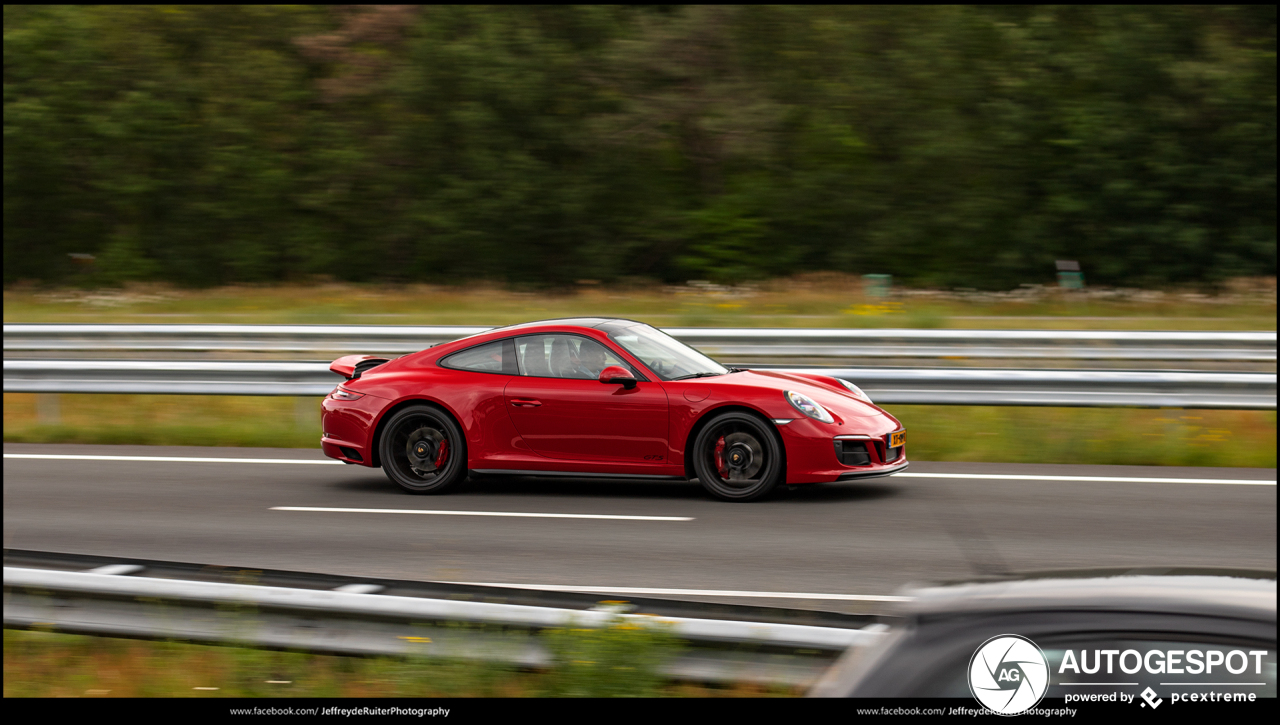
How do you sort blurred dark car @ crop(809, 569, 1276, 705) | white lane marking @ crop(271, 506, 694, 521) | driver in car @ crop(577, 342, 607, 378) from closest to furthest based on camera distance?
1. blurred dark car @ crop(809, 569, 1276, 705)
2. white lane marking @ crop(271, 506, 694, 521)
3. driver in car @ crop(577, 342, 607, 378)

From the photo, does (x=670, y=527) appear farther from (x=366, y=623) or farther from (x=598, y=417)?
(x=366, y=623)

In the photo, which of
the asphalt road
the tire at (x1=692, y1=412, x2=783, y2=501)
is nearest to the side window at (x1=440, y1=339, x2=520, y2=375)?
the asphalt road

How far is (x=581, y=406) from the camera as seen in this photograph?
866 cm

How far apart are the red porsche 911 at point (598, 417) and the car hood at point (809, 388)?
16 mm

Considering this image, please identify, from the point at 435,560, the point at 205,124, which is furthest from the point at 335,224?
the point at 435,560

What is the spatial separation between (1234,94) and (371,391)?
25.0 metres

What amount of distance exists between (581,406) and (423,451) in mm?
1315

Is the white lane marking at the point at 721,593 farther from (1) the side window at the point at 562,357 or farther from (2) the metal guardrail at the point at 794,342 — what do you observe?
(2) the metal guardrail at the point at 794,342

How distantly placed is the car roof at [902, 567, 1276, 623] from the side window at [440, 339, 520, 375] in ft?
21.3

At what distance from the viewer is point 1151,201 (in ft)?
92.3

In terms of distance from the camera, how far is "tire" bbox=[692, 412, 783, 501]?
8.42m

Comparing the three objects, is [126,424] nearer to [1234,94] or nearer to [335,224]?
[335,224]

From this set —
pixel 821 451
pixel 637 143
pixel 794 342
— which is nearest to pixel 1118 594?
pixel 821 451

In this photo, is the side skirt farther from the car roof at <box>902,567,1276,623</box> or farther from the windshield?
the car roof at <box>902,567,1276,623</box>
